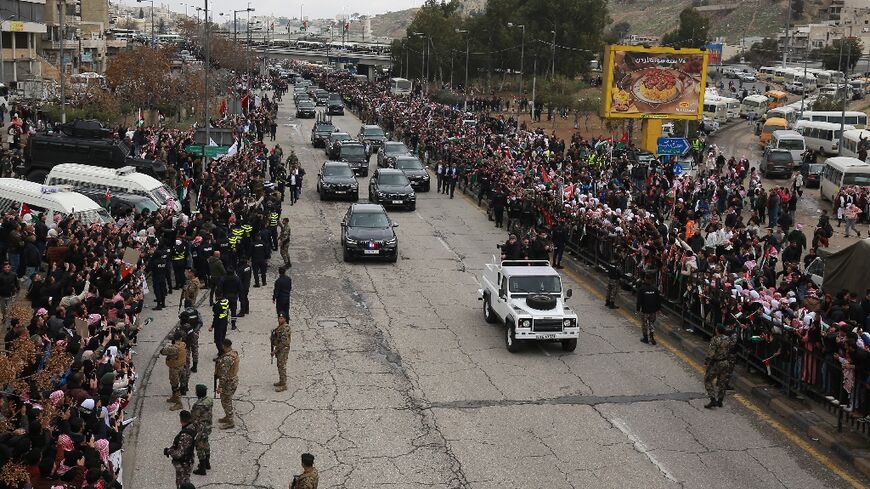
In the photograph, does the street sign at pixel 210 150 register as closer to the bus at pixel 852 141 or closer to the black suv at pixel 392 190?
the black suv at pixel 392 190

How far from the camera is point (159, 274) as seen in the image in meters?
22.0

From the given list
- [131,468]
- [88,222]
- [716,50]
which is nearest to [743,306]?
[131,468]

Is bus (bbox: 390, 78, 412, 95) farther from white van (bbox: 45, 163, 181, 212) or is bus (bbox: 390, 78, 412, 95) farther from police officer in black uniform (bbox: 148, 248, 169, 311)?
police officer in black uniform (bbox: 148, 248, 169, 311)

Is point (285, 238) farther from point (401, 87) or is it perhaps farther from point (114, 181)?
point (401, 87)

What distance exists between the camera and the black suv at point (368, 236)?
2738 cm

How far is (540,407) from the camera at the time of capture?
644 inches

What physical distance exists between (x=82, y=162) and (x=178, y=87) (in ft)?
105

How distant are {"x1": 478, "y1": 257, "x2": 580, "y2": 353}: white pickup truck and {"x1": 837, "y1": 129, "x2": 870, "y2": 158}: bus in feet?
119

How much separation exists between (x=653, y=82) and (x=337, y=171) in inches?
668

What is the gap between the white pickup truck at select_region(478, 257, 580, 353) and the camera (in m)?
19.1

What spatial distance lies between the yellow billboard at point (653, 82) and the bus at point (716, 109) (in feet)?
96.0

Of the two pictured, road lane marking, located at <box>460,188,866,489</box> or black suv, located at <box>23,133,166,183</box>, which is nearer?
road lane marking, located at <box>460,188,866,489</box>

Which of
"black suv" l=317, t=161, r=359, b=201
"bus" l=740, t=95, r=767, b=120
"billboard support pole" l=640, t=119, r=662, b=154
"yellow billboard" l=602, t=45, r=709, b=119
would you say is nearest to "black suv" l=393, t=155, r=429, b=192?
"black suv" l=317, t=161, r=359, b=201

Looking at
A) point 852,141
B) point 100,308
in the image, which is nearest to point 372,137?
point 852,141
